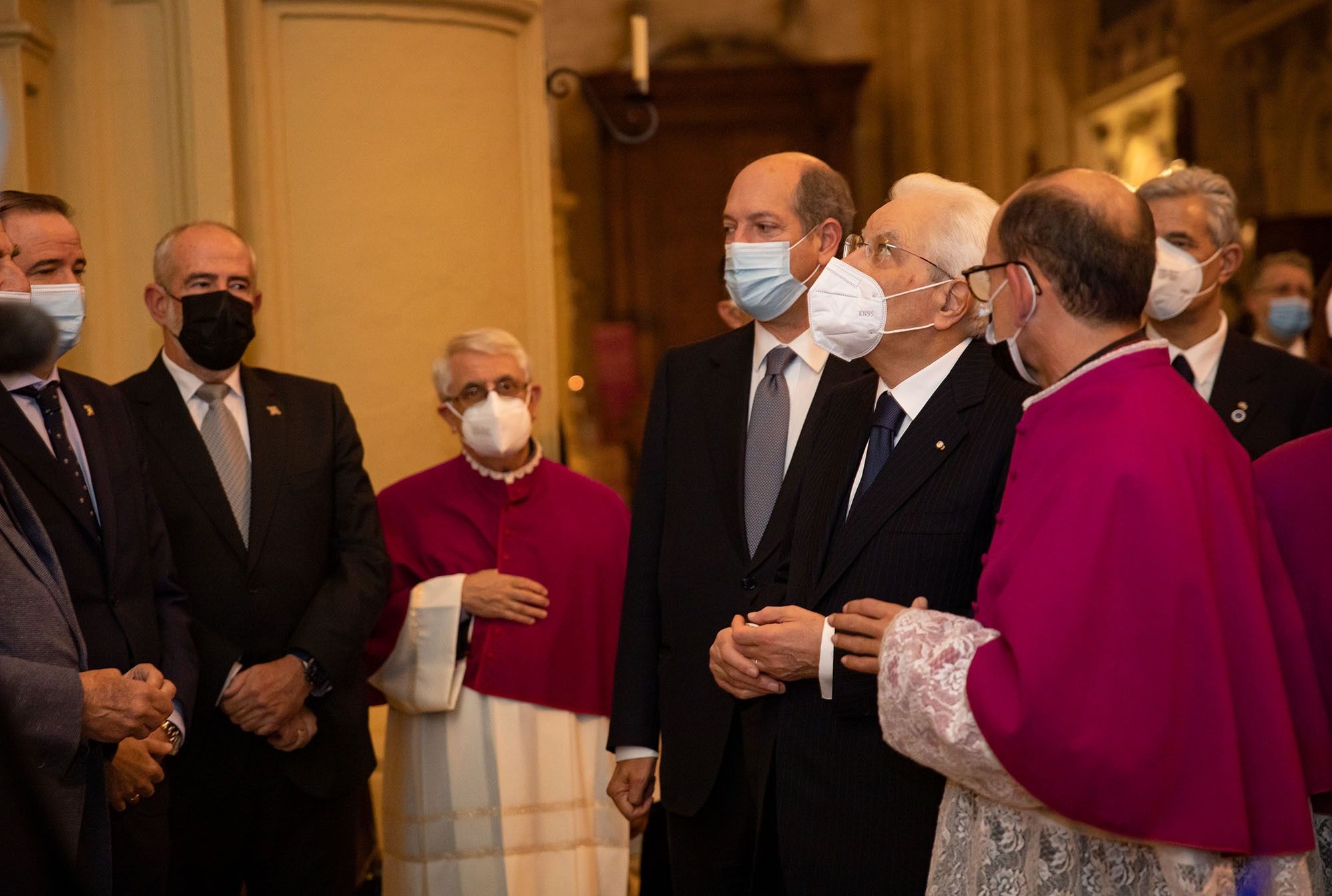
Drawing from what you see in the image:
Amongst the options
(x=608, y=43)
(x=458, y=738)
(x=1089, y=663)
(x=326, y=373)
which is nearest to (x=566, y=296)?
(x=608, y=43)

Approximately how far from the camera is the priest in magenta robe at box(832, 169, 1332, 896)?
199 cm

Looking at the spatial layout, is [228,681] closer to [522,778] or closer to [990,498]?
[522,778]

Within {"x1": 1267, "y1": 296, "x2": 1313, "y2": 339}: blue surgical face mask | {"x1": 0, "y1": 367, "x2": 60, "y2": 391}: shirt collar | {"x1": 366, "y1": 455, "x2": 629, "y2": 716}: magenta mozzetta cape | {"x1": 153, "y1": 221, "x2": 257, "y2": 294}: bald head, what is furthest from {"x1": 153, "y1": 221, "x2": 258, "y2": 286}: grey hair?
{"x1": 1267, "y1": 296, "x2": 1313, "y2": 339}: blue surgical face mask

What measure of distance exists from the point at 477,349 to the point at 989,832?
7.64 feet

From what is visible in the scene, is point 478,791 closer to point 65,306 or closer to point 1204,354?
point 65,306

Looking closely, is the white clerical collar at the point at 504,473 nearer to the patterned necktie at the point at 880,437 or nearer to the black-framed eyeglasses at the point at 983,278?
the patterned necktie at the point at 880,437

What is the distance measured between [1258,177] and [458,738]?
7.04m

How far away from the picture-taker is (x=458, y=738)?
12.8 ft

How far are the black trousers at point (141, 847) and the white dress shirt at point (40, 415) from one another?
636 millimetres

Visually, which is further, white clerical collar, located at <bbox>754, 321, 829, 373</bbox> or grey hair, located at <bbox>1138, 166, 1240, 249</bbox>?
grey hair, located at <bbox>1138, 166, 1240, 249</bbox>

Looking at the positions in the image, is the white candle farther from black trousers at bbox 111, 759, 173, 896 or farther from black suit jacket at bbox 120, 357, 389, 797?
black trousers at bbox 111, 759, 173, 896

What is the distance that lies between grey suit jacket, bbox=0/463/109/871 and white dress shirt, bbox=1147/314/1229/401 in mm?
2939

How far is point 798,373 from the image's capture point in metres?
3.29

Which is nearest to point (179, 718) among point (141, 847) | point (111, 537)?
point (141, 847)
